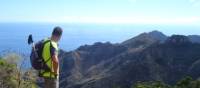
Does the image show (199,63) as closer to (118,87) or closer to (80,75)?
(118,87)

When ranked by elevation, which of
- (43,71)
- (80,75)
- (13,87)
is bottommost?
(80,75)

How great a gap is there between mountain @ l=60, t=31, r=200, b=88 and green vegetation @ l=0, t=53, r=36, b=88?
46.8 m

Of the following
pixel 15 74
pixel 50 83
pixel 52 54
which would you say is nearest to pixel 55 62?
pixel 52 54

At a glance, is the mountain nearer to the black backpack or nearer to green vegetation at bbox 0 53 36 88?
green vegetation at bbox 0 53 36 88

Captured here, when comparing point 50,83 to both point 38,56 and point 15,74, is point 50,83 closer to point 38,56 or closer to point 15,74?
point 38,56

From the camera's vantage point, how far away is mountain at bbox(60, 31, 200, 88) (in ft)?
255

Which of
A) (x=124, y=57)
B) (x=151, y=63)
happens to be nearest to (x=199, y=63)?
(x=151, y=63)

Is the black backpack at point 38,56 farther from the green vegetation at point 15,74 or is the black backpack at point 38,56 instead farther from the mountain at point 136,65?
the mountain at point 136,65

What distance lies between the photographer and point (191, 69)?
78.8 meters

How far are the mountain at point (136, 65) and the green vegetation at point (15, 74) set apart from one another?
46.8 meters

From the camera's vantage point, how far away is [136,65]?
8144cm

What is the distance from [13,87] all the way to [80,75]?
70496 millimetres

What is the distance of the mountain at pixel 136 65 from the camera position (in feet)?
255

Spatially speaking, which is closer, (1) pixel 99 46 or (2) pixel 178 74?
(2) pixel 178 74
